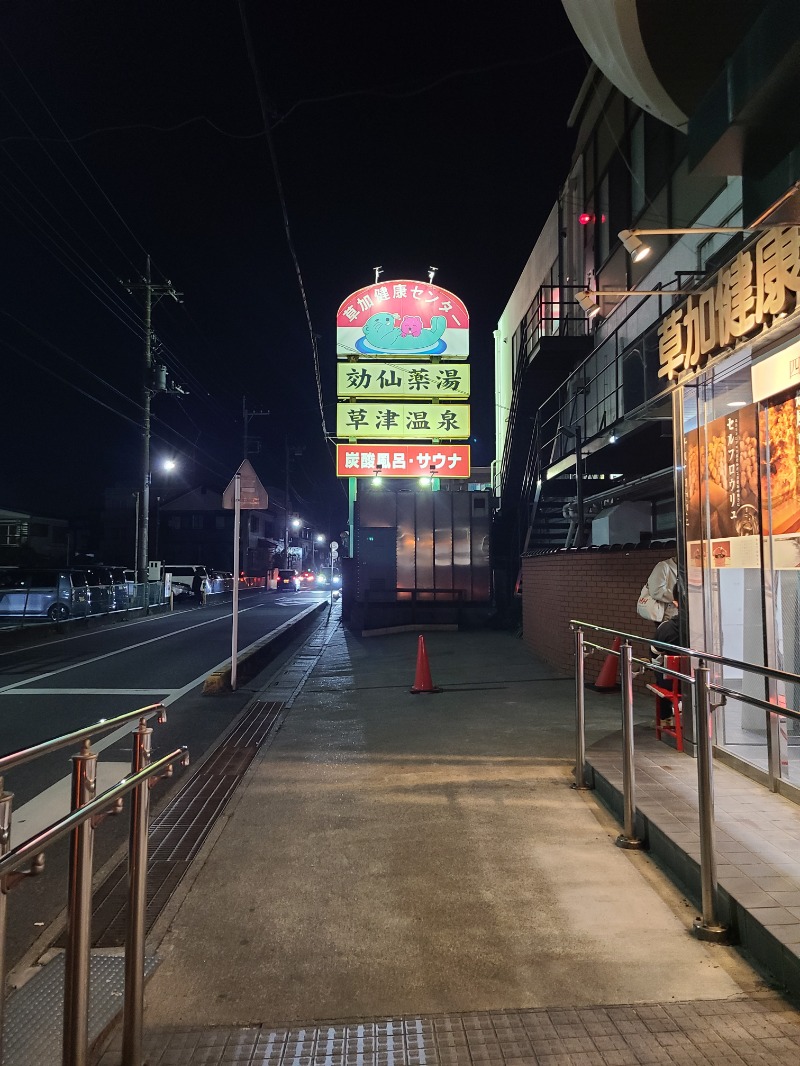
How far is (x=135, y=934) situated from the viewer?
7.72ft

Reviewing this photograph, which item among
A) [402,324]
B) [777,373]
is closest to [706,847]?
[777,373]

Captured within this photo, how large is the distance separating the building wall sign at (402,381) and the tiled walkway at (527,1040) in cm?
1683

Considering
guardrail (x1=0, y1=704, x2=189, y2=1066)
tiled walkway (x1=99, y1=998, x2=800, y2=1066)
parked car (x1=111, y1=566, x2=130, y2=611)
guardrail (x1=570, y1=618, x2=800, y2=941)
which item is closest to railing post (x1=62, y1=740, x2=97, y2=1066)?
guardrail (x1=0, y1=704, x2=189, y2=1066)

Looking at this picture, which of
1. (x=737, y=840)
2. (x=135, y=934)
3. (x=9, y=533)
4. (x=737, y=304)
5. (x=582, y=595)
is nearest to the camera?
(x=135, y=934)

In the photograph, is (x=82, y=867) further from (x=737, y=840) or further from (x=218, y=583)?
(x=218, y=583)

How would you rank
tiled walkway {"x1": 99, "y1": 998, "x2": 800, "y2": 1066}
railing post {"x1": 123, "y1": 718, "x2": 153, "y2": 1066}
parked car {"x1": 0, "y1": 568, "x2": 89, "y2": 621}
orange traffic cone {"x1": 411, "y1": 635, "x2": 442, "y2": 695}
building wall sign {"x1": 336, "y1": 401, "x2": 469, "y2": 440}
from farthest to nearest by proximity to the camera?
building wall sign {"x1": 336, "y1": 401, "x2": 469, "y2": 440} < parked car {"x1": 0, "y1": 568, "x2": 89, "y2": 621} < orange traffic cone {"x1": 411, "y1": 635, "x2": 442, "y2": 695} < tiled walkway {"x1": 99, "y1": 998, "x2": 800, "y2": 1066} < railing post {"x1": 123, "y1": 718, "x2": 153, "y2": 1066}

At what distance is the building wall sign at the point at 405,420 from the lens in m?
18.4

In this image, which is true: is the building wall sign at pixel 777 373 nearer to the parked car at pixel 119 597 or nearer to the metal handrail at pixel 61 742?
the metal handrail at pixel 61 742

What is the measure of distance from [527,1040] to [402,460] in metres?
16.8

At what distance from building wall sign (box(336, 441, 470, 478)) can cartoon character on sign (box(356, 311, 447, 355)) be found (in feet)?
8.82

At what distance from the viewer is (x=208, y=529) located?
67.5 metres

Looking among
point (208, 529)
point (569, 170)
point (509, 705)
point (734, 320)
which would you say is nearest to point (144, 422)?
point (569, 170)

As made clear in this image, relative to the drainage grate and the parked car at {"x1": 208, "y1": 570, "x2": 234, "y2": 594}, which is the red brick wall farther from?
the parked car at {"x1": 208, "y1": 570, "x2": 234, "y2": 594}

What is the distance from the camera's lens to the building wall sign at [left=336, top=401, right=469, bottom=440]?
18.4 m
